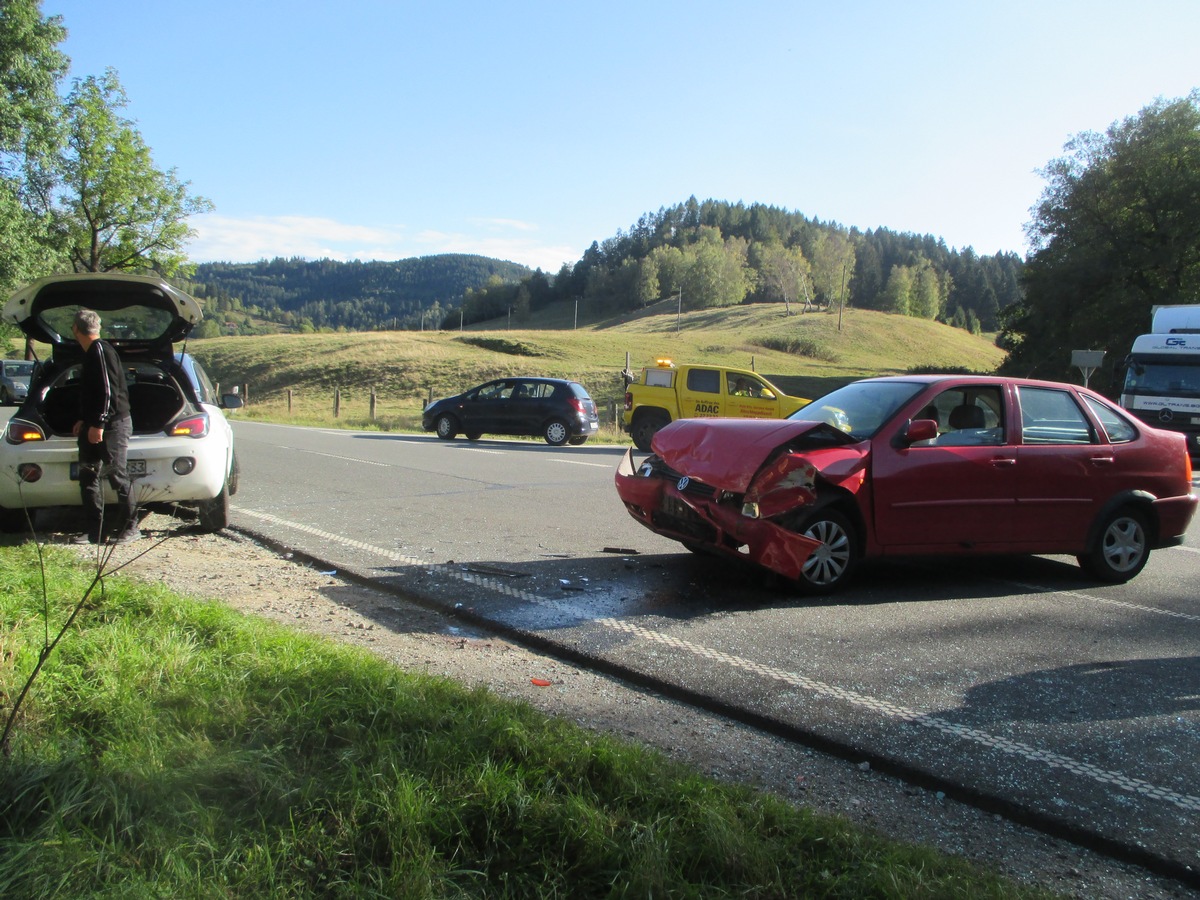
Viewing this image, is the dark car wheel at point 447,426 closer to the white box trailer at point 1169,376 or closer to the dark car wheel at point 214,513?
the white box trailer at point 1169,376

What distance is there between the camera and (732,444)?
590 centimetres

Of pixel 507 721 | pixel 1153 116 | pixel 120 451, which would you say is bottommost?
pixel 507 721

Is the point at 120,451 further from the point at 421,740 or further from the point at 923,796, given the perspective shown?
the point at 923,796

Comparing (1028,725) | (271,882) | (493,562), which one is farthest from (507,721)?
(493,562)

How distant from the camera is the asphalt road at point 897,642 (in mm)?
3324

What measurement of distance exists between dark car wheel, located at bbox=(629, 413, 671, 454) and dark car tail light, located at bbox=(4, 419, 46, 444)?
1482 cm

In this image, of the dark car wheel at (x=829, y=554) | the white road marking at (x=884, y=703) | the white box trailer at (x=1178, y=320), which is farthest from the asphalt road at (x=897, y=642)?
the white box trailer at (x=1178, y=320)

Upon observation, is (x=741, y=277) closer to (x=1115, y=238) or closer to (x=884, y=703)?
(x=1115, y=238)

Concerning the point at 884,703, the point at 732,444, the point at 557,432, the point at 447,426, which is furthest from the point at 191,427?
the point at 447,426

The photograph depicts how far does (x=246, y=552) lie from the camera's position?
22.3 ft

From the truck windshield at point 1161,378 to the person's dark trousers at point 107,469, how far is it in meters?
18.5

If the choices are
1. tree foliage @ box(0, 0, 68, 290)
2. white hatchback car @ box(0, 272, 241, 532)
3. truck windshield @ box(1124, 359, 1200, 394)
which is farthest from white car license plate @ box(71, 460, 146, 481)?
tree foliage @ box(0, 0, 68, 290)

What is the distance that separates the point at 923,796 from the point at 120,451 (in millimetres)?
5778

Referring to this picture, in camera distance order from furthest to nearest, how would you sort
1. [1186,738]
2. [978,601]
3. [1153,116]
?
[1153,116]
[978,601]
[1186,738]
